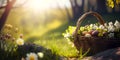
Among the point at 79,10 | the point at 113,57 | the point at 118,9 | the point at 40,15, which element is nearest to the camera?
the point at 113,57

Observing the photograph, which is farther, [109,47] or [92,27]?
[92,27]

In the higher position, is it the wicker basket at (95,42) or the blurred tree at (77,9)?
the blurred tree at (77,9)

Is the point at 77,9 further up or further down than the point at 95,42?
further up

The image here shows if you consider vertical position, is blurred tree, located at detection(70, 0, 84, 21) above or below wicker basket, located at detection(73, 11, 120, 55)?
above

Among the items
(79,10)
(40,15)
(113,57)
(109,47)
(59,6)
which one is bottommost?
(113,57)

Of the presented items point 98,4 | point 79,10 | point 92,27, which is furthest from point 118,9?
point 92,27

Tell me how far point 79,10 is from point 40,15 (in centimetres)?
684

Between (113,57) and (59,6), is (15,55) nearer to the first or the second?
(113,57)

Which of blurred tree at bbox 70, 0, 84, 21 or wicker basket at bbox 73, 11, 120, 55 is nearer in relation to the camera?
wicker basket at bbox 73, 11, 120, 55

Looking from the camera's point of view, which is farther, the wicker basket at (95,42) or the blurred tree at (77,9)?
the blurred tree at (77,9)

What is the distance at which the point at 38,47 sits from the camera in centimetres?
454

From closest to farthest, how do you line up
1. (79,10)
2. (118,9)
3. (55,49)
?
(55,49) → (118,9) → (79,10)

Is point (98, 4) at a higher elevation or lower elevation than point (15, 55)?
higher

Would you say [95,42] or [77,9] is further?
[77,9]
